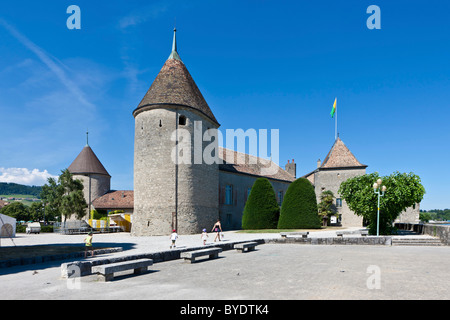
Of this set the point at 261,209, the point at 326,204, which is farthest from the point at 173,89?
the point at 326,204

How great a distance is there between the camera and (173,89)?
31.2 m

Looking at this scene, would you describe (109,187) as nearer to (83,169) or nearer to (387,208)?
(83,169)

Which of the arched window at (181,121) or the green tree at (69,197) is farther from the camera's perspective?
the green tree at (69,197)

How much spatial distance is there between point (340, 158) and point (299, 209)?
18.1 metres

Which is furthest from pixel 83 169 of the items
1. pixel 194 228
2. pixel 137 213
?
pixel 194 228

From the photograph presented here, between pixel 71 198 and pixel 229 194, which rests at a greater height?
pixel 229 194

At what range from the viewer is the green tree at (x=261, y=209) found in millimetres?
34531

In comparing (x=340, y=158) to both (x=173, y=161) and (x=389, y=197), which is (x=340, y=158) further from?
(x=173, y=161)

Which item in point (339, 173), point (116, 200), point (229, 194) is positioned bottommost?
point (116, 200)

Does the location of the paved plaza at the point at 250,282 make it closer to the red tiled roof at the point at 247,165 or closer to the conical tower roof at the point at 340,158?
the red tiled roof at the point at 247,165

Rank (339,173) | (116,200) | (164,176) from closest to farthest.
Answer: (164,176)
(116,200)
(339,173)

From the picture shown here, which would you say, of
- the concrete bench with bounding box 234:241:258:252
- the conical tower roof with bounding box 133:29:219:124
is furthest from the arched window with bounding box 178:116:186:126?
the concrete bench with bounding box 234:241:258:252

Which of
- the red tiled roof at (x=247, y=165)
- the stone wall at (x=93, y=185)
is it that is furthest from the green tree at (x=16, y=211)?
the red tiled roof at (x=247, y=165)
